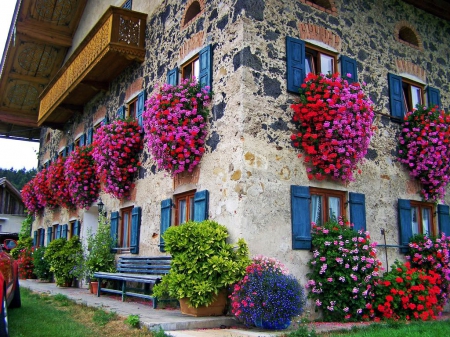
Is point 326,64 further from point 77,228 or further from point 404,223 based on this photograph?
point 77,228

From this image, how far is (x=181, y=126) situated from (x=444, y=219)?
6.21 metres

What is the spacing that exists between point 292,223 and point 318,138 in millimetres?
1511

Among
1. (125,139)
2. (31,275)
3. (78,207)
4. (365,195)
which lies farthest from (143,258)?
(31,275)

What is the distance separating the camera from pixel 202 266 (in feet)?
23.6

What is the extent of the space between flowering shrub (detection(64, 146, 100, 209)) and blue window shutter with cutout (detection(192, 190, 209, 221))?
18.8 feet

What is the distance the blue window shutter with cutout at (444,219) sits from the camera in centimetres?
1056

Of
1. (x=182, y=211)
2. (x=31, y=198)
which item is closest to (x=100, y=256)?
(x=182, y=211)

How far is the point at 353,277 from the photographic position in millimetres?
7695

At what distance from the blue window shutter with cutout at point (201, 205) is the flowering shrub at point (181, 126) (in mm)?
606

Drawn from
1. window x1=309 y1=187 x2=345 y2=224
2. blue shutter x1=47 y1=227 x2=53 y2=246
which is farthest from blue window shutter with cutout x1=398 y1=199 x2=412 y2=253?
blue shutter x1=47 y1=227 x2=53 y2=246

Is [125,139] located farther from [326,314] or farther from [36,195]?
[36,195]

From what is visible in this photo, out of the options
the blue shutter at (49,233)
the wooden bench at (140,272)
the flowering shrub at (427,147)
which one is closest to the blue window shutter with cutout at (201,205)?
the wooden bench at (140,272)

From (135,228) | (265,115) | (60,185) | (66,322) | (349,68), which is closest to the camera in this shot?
(66,322)

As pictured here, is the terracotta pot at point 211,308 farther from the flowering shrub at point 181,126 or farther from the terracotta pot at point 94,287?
the terracotta pot at point 94,287
